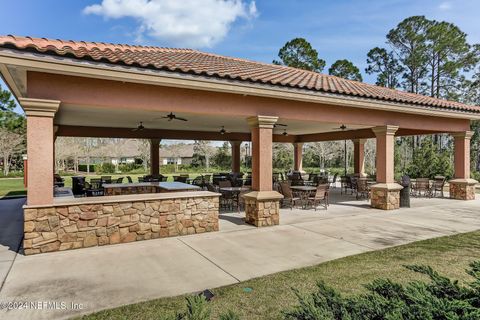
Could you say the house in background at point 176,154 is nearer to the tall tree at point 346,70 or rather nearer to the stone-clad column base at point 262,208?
the tall tree at point 346,70

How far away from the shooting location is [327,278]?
493cm

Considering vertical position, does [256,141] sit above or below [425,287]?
above

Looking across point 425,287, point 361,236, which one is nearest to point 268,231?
point 361,236

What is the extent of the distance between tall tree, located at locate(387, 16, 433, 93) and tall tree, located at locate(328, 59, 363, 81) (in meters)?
4.57

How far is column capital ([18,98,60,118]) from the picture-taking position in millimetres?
5988

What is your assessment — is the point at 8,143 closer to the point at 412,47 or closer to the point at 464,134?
the point at 464,134

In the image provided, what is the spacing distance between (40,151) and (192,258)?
12.5 ft

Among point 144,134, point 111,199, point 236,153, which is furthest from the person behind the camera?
point 236,153

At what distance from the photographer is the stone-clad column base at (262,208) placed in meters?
8.60

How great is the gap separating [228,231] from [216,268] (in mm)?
2698

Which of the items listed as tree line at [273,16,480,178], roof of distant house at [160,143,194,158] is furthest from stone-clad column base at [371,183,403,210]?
roof of distant house at [160,143,194,158]

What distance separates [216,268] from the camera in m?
5.45

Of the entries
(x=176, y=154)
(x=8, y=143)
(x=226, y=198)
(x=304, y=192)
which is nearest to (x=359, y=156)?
(x=304, y=192)

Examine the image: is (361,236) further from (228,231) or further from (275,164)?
(275,164)
